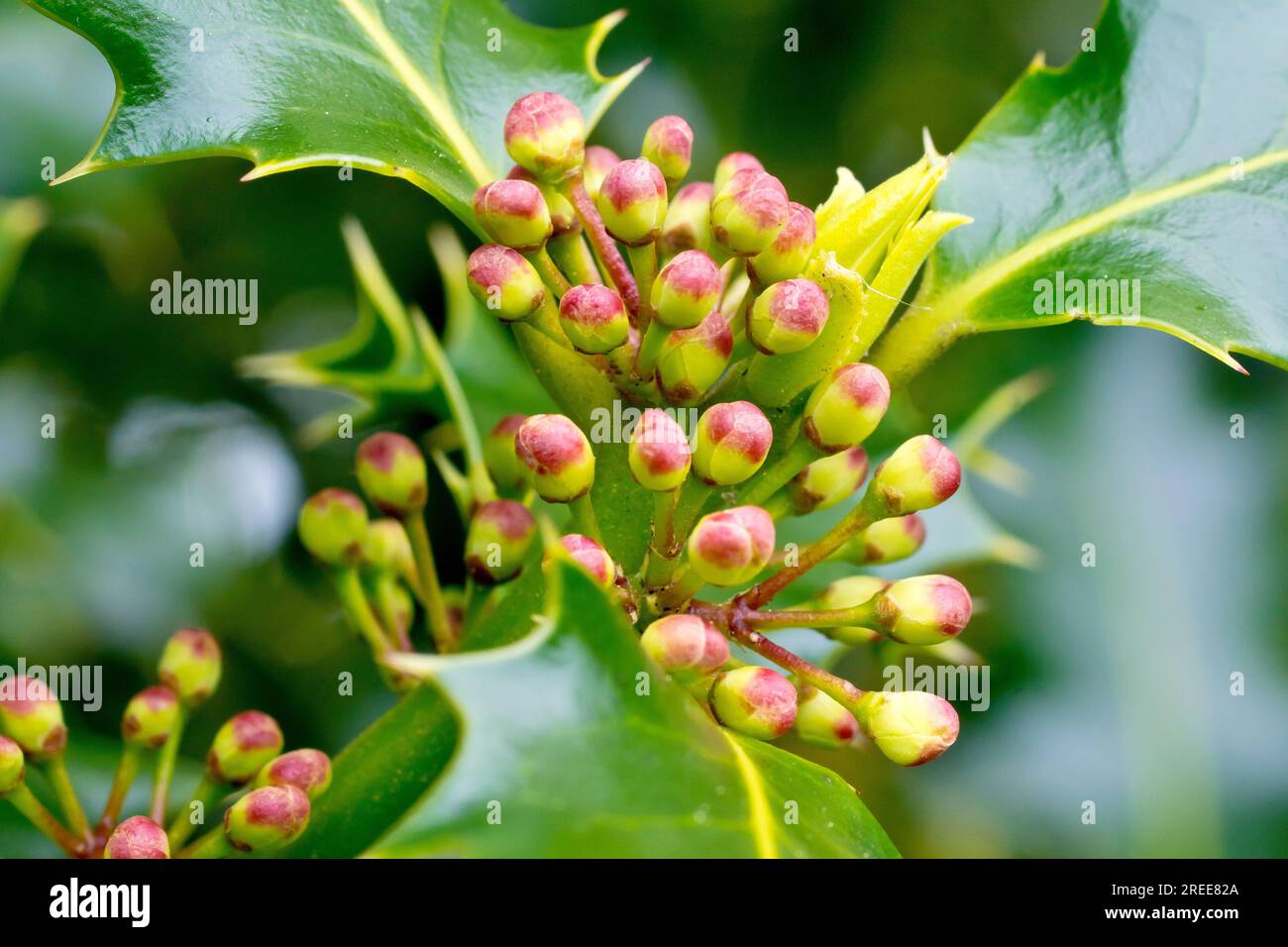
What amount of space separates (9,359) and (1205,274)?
2208 millimetres

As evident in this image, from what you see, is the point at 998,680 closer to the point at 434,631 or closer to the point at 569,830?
the point at 434,631

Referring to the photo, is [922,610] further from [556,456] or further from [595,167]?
[595,167]

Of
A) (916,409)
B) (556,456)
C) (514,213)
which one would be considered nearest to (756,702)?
(556,456)

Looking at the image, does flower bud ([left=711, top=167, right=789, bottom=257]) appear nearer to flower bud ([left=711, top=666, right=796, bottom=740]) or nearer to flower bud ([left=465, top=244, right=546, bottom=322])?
flower bud ([left=465, top=244, right=546, bottom=322])

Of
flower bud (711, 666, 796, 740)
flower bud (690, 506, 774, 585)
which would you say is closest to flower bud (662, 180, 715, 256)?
flower bud (690, 506, 774, 585)

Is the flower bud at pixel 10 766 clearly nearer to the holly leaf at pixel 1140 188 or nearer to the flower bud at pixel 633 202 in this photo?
the flower bud at pixel 633 202

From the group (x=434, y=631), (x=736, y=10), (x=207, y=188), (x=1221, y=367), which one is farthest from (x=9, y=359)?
(x=1221, y=367)

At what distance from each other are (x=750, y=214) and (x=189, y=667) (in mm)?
951

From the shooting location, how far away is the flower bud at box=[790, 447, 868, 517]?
1.44 m

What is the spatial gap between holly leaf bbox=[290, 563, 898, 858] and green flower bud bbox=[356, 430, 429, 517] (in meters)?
0.60

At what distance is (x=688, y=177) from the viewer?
297 centimetres

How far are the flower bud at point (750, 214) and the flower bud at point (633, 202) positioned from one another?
0.07 meters

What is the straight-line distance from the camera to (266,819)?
1328 millimetres
